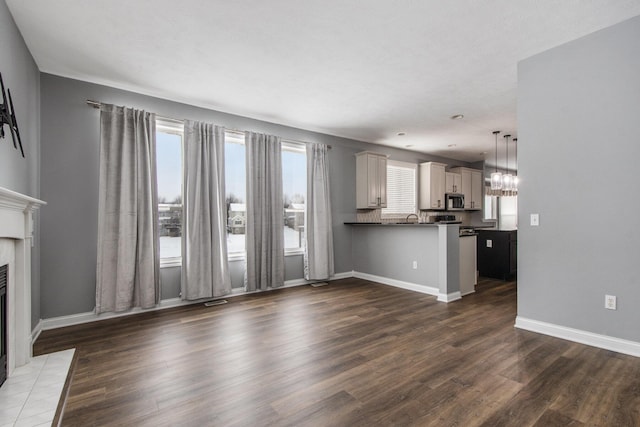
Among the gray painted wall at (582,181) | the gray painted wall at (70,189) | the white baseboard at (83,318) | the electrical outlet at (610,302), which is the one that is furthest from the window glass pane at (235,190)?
the electrical outlet at (610,302)

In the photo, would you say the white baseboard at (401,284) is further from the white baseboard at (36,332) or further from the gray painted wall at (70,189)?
the white baseboard at (36,332)

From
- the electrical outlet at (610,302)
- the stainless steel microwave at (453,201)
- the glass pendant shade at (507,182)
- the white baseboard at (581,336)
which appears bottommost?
the white baseboard at (581,336)

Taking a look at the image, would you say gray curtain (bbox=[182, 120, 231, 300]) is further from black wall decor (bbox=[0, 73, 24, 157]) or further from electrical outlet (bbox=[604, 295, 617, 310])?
electrical outlet (bbox=[604, 295, 617, 310])

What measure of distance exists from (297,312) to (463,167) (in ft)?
20.8

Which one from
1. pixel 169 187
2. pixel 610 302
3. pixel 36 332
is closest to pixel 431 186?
pixel 610 302

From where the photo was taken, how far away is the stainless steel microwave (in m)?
7.45

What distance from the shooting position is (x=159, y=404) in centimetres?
187

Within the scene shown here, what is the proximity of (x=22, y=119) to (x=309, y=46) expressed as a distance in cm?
261

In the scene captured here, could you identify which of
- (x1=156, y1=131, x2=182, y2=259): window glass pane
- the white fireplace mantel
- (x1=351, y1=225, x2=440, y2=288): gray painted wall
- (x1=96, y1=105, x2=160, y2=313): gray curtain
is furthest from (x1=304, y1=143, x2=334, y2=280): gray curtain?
the white fireplace mantel

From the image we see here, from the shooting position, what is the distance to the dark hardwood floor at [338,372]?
1.76m

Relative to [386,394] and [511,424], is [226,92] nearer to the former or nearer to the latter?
[386,394]

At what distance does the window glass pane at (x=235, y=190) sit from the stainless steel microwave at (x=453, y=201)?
201 inches

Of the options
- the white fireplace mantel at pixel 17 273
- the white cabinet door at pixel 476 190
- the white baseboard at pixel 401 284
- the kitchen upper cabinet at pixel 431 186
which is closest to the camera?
the white fireplace mantel at pixel 17 273

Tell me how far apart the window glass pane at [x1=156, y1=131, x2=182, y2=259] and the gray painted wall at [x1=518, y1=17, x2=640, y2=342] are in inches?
161
